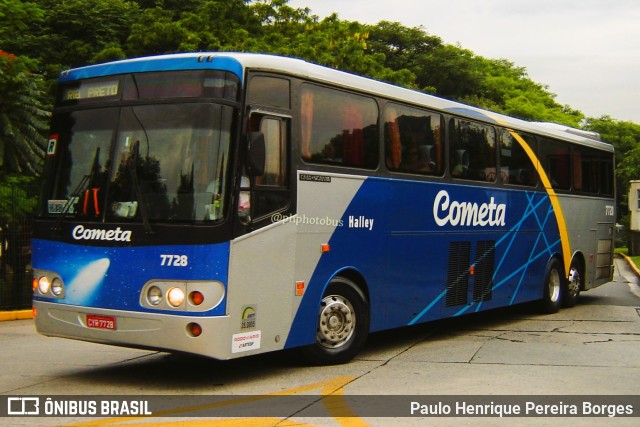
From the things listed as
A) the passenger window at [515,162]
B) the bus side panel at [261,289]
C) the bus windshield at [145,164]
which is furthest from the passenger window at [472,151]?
the bus windshield at [145,164]

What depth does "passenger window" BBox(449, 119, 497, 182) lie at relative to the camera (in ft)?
39.0

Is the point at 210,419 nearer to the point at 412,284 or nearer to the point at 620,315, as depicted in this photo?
the point at 412,284

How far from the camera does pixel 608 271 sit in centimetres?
1806

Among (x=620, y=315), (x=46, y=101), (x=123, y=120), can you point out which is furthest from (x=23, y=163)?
(x=620, y=315)

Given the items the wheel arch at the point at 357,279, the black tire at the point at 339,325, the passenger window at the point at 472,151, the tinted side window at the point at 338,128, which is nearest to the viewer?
the tinted side window at the point at 338,128

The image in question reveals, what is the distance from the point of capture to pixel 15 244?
15148 mm

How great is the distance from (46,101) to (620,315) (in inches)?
469

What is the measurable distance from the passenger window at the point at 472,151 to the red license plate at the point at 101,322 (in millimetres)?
5560

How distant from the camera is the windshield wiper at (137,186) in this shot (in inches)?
310

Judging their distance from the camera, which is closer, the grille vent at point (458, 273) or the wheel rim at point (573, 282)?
the grille vent at point (458, 273)

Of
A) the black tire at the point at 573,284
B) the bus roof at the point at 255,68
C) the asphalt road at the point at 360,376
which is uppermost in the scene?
the bus roof at the point at 255,68

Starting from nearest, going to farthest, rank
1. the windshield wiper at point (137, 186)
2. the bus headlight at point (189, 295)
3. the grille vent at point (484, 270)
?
1. the bus headlight at point (189, 295)
2. the windshield wiper at point (137, 186)
3. the grille vent at point (484, 270)

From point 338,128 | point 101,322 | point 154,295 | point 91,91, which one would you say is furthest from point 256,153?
point 101,322

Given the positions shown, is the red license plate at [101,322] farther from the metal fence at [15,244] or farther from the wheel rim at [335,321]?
the metal fence at [15,244]
